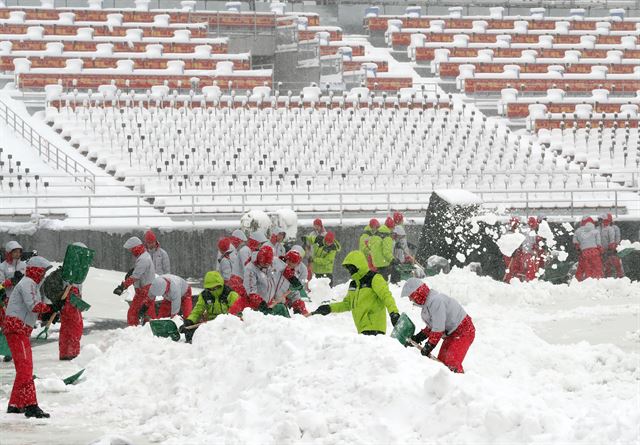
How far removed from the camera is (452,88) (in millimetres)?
45625

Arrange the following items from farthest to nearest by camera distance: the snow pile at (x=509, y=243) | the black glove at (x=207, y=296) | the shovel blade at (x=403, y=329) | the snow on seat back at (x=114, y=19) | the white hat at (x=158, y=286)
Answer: the snow on seat back at (x=114, y=19) → the snow pile at (x=509, y=243) → the white hat at (x=158, y=286) → the black glove at (x=207, y=296) → the shovel blade at (x=403, y=329)

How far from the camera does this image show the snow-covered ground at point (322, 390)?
10.2 meters

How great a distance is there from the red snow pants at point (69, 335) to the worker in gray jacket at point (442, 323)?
5101 millimetres

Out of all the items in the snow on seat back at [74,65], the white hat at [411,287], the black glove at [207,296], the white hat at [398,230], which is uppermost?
the snow on seat back at [74,65]

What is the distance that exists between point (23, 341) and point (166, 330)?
8.95 feet

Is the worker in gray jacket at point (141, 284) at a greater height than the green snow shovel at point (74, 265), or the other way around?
the green snow shovel at point (74, 265)

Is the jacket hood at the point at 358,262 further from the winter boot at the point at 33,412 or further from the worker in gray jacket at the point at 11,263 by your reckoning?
the worker in gray jacket at the point at 11,263

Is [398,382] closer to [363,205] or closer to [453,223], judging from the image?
[453,223]

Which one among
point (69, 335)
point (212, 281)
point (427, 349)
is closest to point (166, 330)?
point (212, 281)

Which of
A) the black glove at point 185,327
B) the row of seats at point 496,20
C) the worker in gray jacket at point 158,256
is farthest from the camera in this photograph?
the row of seats at point 496,20

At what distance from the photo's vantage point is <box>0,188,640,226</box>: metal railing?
90.3ft

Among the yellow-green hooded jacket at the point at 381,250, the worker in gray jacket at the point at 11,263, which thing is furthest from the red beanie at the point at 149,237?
the yellow-green hooded jacket at the point at 381,250

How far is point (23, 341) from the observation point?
12734mm

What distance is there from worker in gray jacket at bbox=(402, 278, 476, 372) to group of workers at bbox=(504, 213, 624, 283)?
38.9ft
